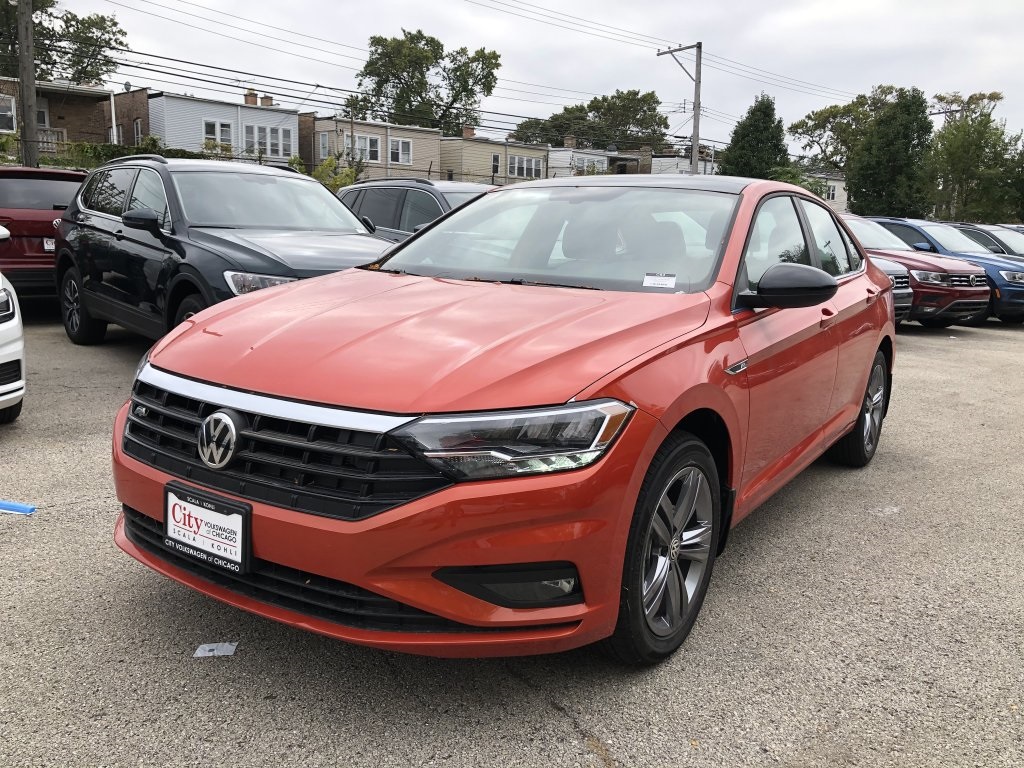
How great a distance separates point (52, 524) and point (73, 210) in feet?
18.0

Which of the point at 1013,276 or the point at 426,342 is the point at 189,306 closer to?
the point at 426,342

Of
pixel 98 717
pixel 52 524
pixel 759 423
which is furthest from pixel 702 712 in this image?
pixel 52 524

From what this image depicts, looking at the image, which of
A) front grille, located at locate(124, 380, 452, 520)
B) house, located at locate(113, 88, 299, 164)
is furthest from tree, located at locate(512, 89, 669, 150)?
front grille, located at locate(124, 380, 452, 520)

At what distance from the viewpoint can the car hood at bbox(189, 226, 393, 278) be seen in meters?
5.91

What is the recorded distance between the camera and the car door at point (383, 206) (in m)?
9.80

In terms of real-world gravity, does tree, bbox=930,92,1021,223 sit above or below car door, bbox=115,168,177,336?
above

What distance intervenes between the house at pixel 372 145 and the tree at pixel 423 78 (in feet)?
63.1

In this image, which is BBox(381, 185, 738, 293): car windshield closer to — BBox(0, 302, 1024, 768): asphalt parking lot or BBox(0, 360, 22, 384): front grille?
BBox(0, 302, 1024, 768): asphalt parking lot

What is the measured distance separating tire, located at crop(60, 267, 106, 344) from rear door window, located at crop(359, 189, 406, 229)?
10.7ft

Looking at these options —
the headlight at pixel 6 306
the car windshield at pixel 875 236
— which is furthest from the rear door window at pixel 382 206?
the car windshield at pixel 875 236

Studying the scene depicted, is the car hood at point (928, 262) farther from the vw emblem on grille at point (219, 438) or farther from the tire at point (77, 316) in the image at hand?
the vw emblem on grille at point (219, 438)

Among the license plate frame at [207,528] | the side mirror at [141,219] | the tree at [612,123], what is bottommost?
the license plate frame at [207,528]

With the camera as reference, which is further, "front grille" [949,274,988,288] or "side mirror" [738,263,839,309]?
"front grille" [949,274,988,288]

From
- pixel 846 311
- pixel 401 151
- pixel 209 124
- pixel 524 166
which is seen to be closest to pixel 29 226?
pixel 846 311
